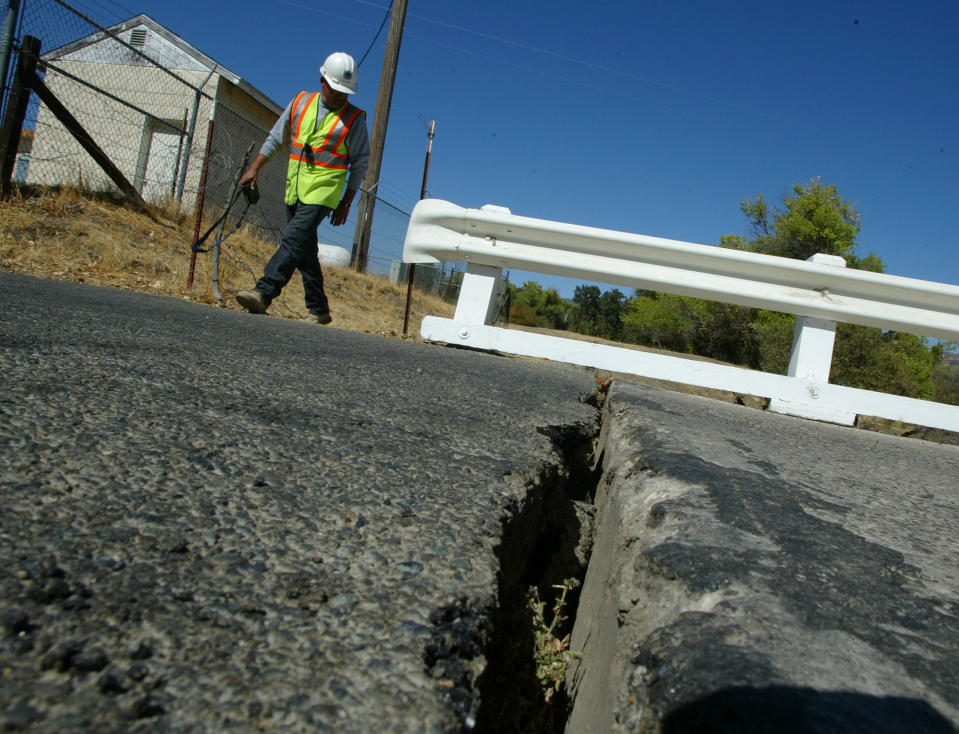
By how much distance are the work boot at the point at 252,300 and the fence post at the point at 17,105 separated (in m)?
4.07

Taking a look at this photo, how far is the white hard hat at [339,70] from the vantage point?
475cm

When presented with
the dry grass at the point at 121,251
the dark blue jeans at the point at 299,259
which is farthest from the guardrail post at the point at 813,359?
the dark blue jeans at the point at 299,259

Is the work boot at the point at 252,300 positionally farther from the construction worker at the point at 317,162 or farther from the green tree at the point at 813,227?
the green tree at the point at 813,227

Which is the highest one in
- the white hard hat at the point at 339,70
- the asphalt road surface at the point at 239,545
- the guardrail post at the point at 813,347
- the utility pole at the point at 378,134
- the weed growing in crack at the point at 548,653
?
the utility pole at the point at 378,134

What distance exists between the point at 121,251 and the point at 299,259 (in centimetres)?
313

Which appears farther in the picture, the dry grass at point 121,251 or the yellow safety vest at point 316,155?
the dry grass at point 121,251

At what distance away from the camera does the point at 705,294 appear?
364cm

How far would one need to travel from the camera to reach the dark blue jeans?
4.46 m

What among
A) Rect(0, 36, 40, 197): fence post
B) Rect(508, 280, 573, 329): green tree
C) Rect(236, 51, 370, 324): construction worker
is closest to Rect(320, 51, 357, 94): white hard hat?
Rect(236, 51, 370, 324): construction worker

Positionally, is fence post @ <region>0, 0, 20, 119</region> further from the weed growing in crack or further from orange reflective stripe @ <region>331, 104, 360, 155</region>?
the weed growing in crack

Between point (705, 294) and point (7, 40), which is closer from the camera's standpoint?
point (705, 294)

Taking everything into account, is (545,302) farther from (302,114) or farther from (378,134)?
(302,114)

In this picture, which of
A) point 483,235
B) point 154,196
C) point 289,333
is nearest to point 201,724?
point 289,333

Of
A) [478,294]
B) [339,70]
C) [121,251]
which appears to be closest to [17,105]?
[121,251]
